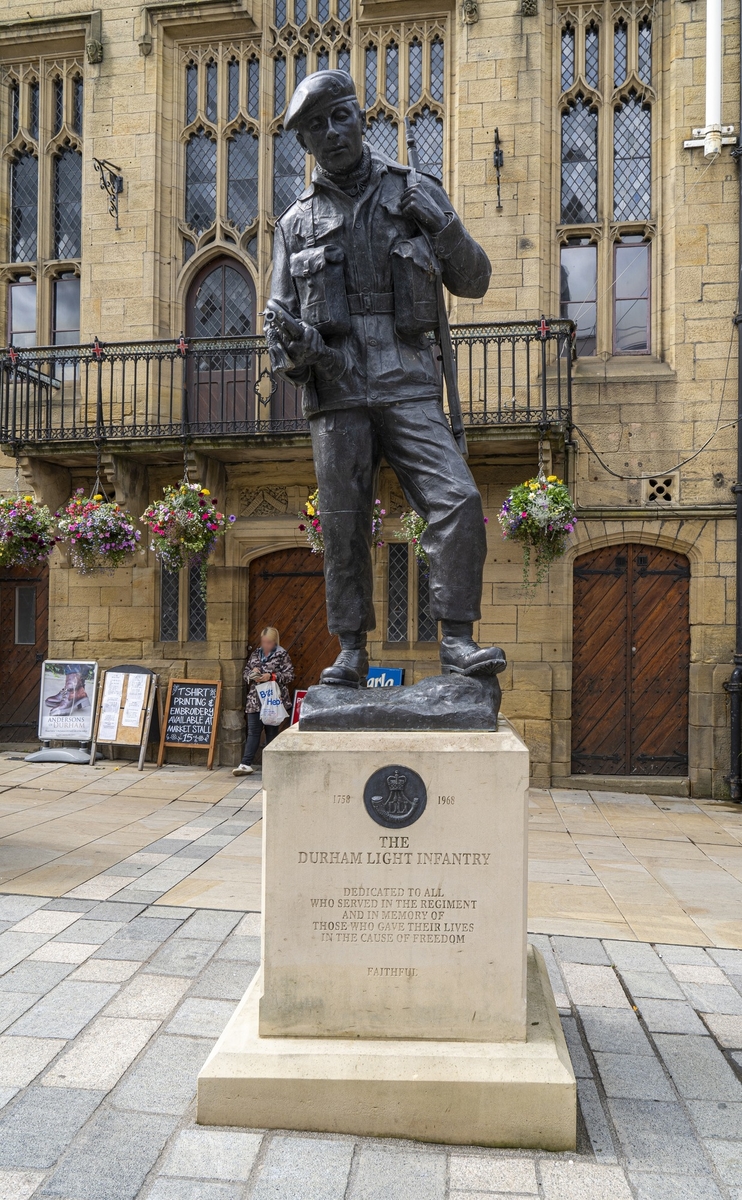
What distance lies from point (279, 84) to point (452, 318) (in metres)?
3.41

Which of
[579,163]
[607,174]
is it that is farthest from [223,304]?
[607,174]

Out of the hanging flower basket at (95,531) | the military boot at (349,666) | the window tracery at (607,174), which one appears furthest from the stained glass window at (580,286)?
the military boot at (349,666)

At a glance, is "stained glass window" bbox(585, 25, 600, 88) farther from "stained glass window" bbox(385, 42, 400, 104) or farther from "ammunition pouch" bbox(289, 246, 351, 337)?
"ammunition pouch" bbox(289, 246, 351, 337)

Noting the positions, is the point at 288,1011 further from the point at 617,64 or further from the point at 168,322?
the point at 617,64

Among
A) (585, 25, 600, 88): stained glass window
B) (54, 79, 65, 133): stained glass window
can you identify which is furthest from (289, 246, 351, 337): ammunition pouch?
(54, 79, 65, 133): stained glass window

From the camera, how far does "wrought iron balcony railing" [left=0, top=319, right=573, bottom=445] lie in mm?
8477

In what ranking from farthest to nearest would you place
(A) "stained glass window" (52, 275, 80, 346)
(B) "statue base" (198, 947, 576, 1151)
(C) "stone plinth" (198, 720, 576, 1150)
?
(A) "stained glass window" (52, 275, 80, 346) < (C) "stone plinth" (198, 720, 576, 1150) < (B) "statue base" (198, 947, 576, 1151)

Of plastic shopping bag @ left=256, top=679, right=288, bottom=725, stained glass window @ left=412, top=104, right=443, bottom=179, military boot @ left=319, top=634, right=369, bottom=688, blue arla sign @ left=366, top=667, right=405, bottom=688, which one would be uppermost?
stained glass window @ left=412, top=104, right=443, bottom=179

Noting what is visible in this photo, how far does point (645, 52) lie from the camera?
357 inches

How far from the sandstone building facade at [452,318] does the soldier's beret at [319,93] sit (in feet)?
17.1

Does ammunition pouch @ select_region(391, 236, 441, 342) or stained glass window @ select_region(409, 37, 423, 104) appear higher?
stained glass window @ select_region(409, 37, 423, 104)

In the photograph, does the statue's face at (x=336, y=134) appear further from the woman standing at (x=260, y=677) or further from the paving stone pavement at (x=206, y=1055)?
the woman standing at (x=260, y=677)

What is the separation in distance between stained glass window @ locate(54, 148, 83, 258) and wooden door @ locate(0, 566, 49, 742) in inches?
148

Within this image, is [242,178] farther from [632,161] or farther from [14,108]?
[632,161]
